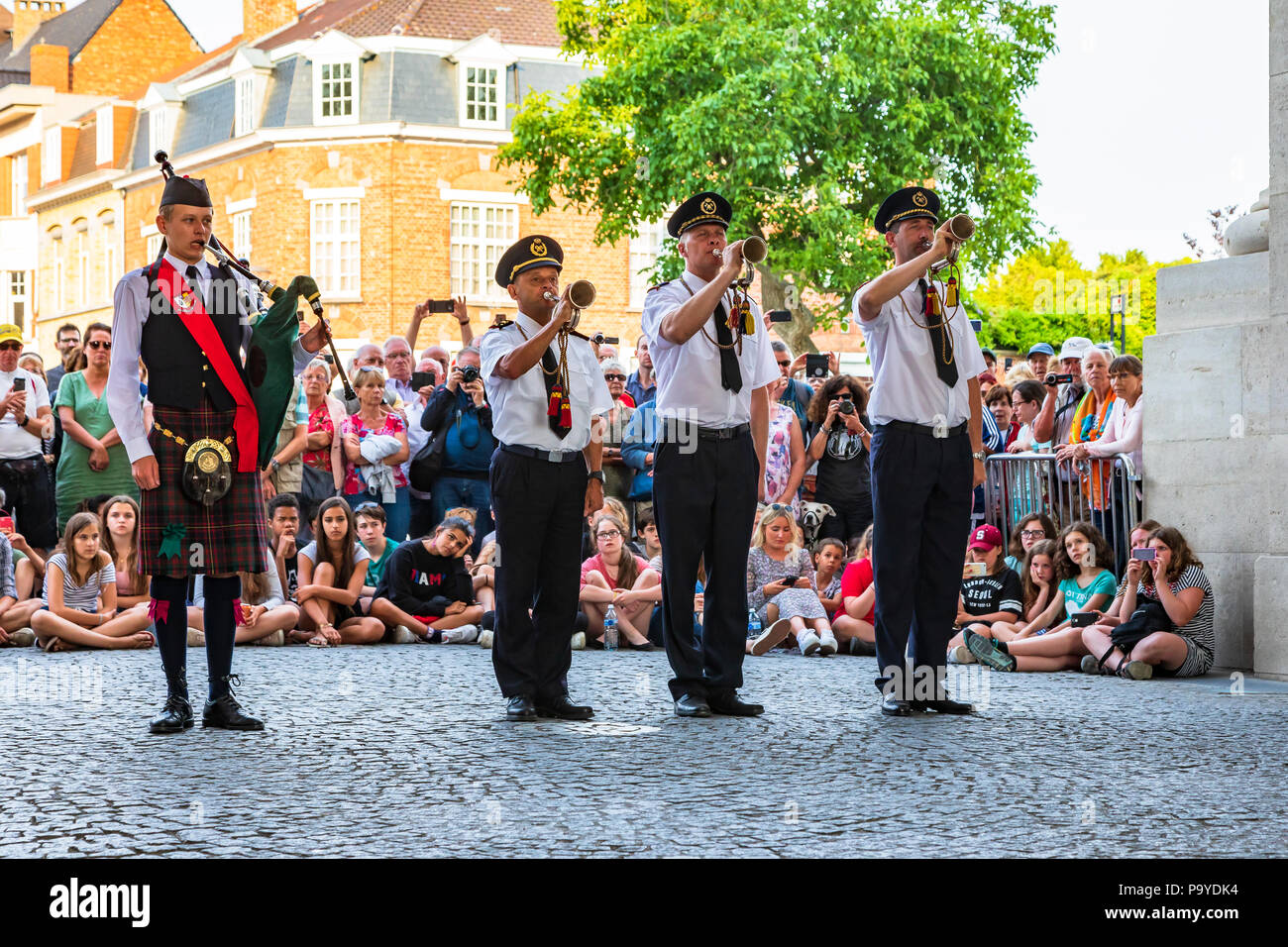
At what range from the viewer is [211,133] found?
146 ft

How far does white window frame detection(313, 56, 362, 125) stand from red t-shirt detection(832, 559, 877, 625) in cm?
3197

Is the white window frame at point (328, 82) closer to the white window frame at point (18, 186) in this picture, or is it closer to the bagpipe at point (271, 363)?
the white window frame at point (18, 186)

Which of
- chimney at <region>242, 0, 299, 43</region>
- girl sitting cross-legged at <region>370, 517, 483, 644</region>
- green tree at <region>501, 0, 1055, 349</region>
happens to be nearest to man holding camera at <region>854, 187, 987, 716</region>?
girl sitting cross-legged at <region>370, 517, 483, 644</region>

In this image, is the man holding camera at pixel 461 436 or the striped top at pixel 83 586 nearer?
the striped top at pixel 83 586

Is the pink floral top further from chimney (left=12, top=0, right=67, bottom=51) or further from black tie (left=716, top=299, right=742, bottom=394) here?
chimney (left=12, top=0, right=67, bottom=51)

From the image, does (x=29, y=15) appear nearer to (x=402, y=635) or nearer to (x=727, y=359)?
(x=402, y=635)

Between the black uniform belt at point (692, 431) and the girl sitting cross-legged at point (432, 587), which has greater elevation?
the black uniform belt at point (692, 431)

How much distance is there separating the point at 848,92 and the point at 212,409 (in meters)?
26.7

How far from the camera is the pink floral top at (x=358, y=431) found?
1313 cm

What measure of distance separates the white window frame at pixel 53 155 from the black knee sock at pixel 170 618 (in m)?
50.1

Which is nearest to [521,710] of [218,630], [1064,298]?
[218,630]

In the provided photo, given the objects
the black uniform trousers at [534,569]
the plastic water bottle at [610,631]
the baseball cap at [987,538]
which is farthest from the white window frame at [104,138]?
the black uniform trousers at [534,569]
